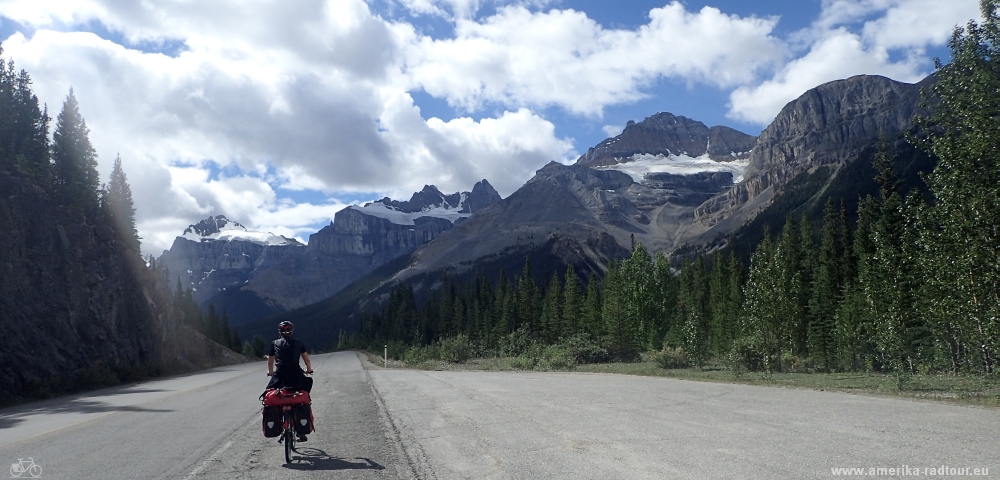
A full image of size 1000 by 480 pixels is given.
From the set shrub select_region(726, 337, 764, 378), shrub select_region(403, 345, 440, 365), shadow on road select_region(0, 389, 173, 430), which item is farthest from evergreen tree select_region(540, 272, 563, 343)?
shadow on road select_region(0, 389, 173, 430)

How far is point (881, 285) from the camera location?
3284 centimetres

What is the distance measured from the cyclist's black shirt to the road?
155 centimetres

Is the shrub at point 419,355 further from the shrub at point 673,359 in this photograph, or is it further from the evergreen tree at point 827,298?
the evergreen tree at point 827,298

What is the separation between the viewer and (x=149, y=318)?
56375 millimetres

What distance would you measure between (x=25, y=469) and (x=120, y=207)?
82981 millimetres

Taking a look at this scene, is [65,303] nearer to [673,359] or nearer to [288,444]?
[288,444]

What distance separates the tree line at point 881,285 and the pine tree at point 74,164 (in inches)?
1987

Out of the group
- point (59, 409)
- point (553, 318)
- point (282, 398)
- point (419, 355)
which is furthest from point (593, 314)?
point (282, 398)

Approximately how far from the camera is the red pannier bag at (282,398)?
10820 millimetres

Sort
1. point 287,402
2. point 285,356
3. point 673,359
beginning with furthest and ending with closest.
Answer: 1. point 673,359
2. point 285,356
3. point 287,402

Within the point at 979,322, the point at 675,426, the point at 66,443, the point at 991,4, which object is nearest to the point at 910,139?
the point at 991,4

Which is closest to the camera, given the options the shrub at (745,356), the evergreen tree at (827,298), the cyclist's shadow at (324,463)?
the cyclist's shadow at (324,463)

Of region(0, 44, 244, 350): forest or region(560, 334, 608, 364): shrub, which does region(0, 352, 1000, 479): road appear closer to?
region(560, 334, 608, 364): shrub

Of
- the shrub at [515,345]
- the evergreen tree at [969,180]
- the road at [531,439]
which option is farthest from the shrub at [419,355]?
the evergreen tree at [969,180]
